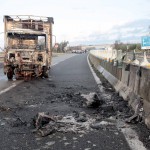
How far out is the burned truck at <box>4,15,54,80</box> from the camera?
698 inches

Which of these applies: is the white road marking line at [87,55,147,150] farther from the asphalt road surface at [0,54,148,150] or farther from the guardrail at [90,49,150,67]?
the guardrail at [90,49,150,67]

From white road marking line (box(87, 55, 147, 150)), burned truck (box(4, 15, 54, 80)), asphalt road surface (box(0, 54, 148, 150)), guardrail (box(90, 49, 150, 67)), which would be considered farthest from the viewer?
burned truck (box(4, 15, 54, 80))

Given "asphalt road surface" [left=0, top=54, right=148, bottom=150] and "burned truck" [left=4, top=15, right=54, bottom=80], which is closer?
"asphalt road surface" [left=0, top=54, right=148, bottom=150]

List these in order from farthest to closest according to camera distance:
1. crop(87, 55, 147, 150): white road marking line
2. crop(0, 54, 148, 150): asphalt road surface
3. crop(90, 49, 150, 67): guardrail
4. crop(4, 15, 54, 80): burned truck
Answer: crop(4, 15, 54, 80): burned truck, crop(90, 49, 150, 67): guardrail, crop(0, 54, 148, 150): asphalt road surface, crop(87, 55, 147, 150): white road marking line

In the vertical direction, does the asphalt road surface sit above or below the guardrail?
below

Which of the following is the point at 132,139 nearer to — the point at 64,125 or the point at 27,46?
the point at 64,125

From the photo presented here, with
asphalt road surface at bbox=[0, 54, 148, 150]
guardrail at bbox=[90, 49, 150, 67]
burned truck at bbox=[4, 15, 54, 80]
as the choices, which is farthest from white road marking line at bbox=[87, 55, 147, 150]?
burned truck at bbox=[4, 15, 54, 80]

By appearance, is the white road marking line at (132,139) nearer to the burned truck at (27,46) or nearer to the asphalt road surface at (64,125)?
the asphalt road surface at (64,125)

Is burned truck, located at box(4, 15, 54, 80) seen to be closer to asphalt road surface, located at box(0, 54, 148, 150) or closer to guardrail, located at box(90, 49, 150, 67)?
guardrail, located at box(90, 49, 150, 67)

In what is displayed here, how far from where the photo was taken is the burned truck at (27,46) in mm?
17719

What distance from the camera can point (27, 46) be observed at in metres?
18.9

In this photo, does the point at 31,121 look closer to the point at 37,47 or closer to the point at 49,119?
the point at 49,119

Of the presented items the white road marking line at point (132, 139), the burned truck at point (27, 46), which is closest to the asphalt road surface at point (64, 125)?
the white road marking line at point (132, 139)

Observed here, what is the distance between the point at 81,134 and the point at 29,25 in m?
15.7
